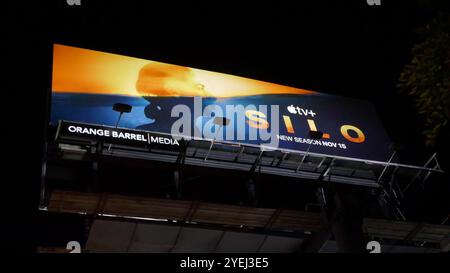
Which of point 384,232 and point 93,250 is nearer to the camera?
point 93,250

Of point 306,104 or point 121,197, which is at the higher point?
point 306,104

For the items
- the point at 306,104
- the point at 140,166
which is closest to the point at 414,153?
the point at 306,104

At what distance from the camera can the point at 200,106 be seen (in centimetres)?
1647

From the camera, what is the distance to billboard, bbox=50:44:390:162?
1534cm

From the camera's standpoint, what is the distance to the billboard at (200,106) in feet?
50.3

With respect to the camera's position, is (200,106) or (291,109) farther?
(291,109)

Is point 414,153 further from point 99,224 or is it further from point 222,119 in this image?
point 99,224

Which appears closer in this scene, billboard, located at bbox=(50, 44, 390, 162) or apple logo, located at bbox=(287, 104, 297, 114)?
billboard, located at bbox=(50, 44, 390, 162)

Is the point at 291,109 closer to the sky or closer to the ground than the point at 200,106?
closer to the sky

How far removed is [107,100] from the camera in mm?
15531
